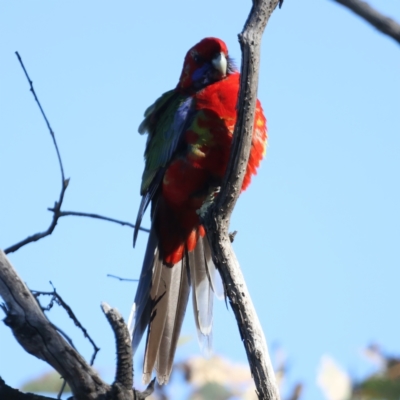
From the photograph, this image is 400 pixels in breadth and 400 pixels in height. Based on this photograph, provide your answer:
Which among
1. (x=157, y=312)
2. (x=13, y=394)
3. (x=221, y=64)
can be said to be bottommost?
(x=13, y=394)

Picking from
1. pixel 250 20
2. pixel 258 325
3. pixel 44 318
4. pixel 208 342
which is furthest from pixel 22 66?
pixel 208 342

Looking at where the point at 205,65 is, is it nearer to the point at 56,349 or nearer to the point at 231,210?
the point at 231,210

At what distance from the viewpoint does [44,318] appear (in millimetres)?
2164

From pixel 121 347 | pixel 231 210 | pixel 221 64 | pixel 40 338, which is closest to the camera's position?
pixel 121 347

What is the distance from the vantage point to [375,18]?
4.14 ft

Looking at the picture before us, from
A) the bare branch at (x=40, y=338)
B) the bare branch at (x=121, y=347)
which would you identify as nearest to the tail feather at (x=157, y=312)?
the bare branch at (x=40, y=338)

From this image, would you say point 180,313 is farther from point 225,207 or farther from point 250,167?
point 225,207

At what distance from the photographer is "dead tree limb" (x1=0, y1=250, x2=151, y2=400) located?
203 cm

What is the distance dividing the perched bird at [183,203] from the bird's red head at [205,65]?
14 mm

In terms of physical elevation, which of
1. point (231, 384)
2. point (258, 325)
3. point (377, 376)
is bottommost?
point (377, 376)

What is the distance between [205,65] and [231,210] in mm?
1782

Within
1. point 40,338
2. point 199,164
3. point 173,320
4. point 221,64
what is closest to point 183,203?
point 199,164

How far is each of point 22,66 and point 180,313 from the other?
1.77 m

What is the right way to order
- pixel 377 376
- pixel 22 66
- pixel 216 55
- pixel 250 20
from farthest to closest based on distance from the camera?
pixel 216 55, pixel 22 66, pixel 250 20, pixel 377 376
